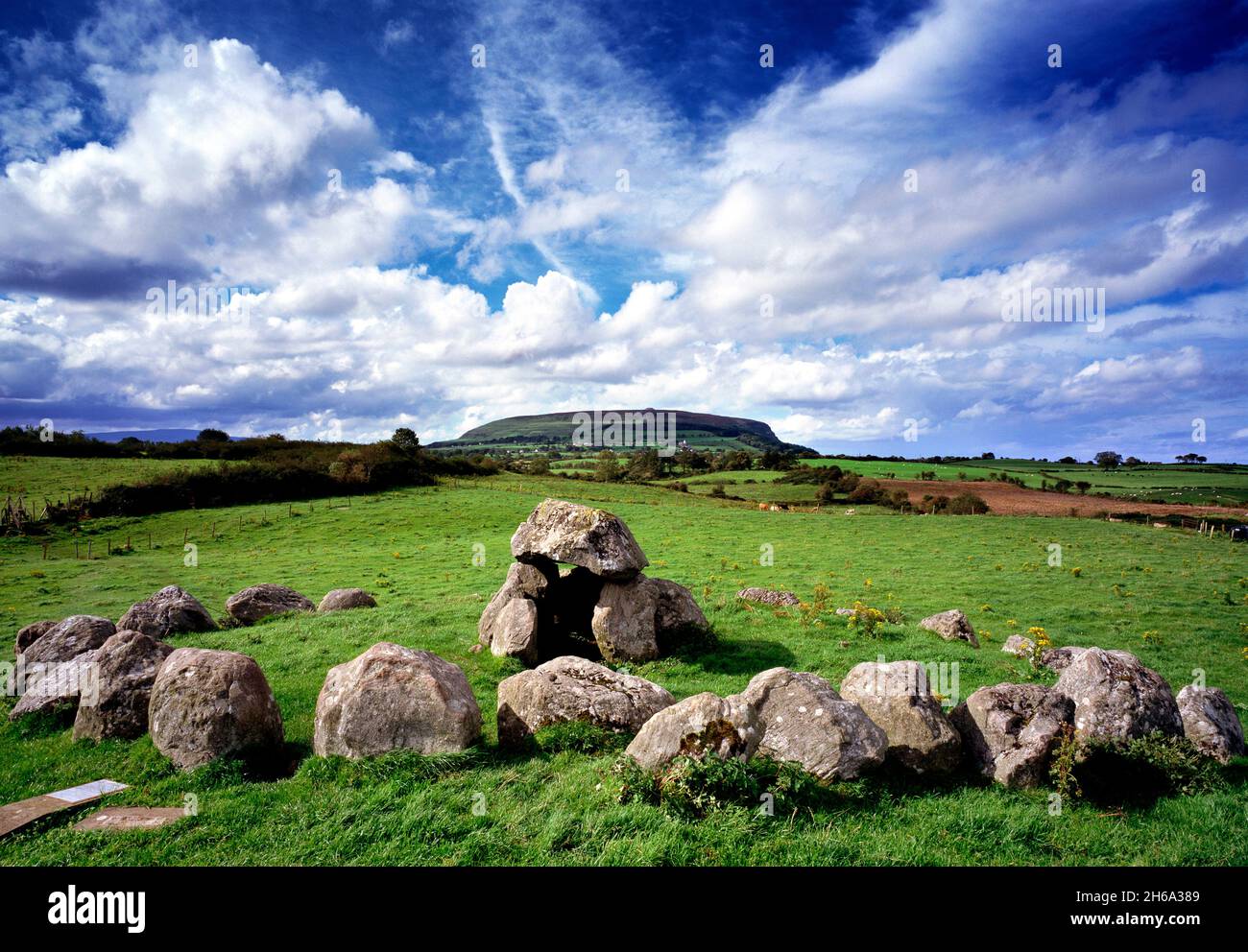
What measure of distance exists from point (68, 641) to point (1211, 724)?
22.0 metres

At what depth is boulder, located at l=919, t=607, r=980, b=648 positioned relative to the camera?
702 inches

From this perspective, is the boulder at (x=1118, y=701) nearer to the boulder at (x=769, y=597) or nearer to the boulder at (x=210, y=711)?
the boulder at (x=769, y=597)

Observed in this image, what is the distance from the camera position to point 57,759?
10.1 metres

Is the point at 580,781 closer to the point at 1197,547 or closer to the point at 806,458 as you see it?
the point at 1197,547

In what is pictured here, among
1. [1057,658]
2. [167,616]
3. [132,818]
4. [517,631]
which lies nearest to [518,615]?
[517,631]

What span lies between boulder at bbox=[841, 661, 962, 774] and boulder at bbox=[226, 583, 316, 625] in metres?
20.0

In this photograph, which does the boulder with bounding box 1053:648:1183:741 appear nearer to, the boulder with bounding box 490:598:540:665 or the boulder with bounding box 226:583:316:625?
the boulder with bounding box 490:598:540:665

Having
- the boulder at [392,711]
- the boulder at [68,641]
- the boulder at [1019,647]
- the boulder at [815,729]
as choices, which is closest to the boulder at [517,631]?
the boulder at [392,711]

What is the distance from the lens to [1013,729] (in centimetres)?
892

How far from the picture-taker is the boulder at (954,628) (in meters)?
17.8

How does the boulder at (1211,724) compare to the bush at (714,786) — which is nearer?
the bush at (714,786)

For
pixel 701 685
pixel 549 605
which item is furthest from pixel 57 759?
pixel 701 685

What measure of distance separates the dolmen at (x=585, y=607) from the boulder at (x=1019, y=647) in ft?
27.1
